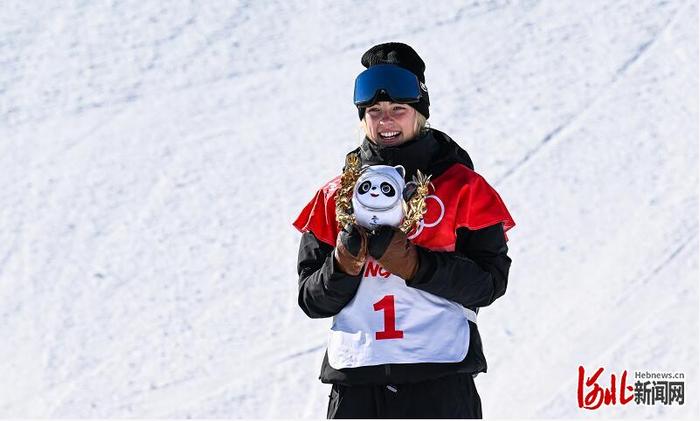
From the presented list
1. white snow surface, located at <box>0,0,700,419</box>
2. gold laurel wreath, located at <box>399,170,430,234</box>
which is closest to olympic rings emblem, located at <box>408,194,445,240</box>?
gold laurel wreath, located at <box>399,170,430,234</box>

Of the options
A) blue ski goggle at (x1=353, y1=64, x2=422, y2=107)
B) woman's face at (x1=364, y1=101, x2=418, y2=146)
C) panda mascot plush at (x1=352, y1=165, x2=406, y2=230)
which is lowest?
panda mascot plush at (x1=352, y1=165, x2=406, y2=230)

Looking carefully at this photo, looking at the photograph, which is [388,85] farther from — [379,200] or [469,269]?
[469,269]

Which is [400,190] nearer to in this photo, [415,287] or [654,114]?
[415,287]

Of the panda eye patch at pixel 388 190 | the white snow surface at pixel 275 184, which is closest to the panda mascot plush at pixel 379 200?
the panda eye patch at pixel 388 190

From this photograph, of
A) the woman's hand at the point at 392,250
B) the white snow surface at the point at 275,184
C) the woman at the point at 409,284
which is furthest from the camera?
the white snow surface at the point at 275,184

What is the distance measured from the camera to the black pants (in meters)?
2.88

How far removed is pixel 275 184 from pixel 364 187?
5.13 metres

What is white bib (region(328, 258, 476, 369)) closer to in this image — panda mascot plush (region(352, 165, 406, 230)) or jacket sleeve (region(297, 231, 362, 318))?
jacket sleeve (region(297, 231, 362, 318))

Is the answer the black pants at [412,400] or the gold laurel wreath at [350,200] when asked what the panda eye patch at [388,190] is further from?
the black pants at [412,400]

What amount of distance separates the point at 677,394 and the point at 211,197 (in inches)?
126

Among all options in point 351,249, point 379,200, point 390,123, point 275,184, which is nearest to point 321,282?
point 351,249

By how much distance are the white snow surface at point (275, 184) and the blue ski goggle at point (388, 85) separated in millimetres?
3212

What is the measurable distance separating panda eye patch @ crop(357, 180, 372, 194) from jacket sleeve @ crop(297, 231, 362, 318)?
18 cm

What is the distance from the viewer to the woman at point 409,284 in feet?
9.31
